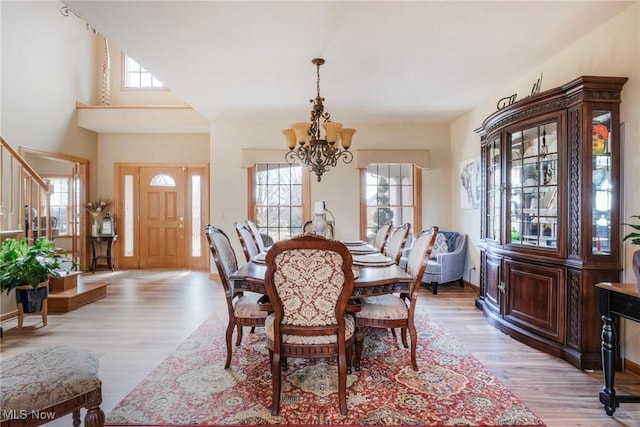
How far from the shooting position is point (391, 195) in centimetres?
580

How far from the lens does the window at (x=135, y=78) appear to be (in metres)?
7.04

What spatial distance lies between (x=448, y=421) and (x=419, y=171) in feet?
14.6

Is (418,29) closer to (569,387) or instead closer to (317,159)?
(317,159)

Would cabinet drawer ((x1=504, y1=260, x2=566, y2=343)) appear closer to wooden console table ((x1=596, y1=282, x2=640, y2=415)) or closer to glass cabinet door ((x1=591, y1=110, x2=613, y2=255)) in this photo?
glass cabinet door ((x1=591, y1=110, x2=613, y2=255))

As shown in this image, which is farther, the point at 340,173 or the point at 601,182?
the point at 340,173

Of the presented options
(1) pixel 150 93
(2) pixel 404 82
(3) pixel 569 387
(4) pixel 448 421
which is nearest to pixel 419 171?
(2) pixel 404 82

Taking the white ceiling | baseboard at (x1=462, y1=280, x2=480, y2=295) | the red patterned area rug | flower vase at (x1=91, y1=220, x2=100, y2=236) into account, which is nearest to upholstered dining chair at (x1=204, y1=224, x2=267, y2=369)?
the red patterned area rug

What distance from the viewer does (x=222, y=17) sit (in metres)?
2.56

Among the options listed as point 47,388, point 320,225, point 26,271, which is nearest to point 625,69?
point 320,225

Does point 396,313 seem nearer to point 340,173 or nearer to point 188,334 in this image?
point 188,334

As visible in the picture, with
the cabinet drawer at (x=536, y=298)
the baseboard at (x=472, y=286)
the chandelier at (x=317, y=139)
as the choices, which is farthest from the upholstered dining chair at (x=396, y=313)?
the baseboard at (x=472, y=286)

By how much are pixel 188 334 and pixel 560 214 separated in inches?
134

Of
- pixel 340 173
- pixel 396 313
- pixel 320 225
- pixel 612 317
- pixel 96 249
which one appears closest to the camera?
pixel 612 317

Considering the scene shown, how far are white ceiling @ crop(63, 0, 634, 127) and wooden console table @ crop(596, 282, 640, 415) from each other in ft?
6.58
